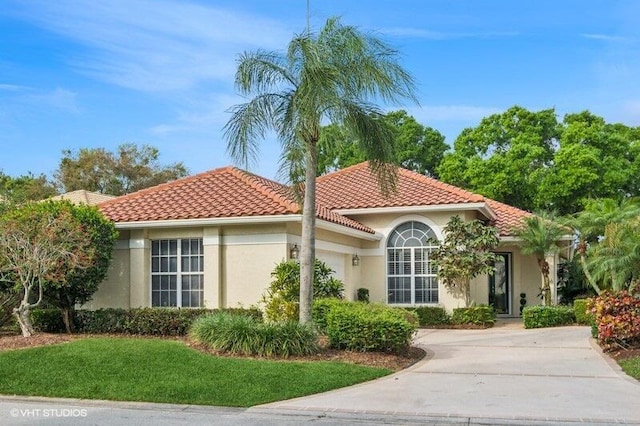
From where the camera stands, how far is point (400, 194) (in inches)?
858

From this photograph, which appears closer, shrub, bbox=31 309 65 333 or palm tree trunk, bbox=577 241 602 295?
shrub, bbox=31 309 65 333

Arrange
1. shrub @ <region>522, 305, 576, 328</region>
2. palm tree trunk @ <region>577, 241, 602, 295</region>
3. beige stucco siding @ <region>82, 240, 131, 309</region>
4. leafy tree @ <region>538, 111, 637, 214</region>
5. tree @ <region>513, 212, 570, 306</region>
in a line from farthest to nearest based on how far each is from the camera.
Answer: leafy tree @ <region>538, 111, 637, 214</region> → tree @ <region>513, 212, 570, 306</region> → palm tree trunk @ <region>577, 241, 602, 295</region> → shrub @ <region>522, 305, 576, 328</region> → beige stucco siding @ <region>82, 240, 131, 309</region>

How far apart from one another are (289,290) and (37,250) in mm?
5473

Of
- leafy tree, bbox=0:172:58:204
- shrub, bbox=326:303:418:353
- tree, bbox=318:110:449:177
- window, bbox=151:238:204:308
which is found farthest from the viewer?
tree, bbox=318:110:449:177

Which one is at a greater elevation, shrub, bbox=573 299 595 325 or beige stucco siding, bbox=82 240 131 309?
beige stucco siding, bbox=82 240 131 309

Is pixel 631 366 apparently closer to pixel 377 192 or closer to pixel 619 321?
pixel 619 321

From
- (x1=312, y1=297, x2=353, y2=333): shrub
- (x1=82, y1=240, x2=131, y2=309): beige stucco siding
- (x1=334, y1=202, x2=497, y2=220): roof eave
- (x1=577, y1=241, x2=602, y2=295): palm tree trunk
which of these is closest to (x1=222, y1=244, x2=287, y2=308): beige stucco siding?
(x1=312, y1=297, x2=353, y2=333): shrub

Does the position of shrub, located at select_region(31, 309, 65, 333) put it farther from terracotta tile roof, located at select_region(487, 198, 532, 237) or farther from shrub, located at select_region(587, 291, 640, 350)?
terracotta tile roof, located at select_region(487, 198, 532, 237)

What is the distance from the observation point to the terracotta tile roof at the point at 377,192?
68.8ft

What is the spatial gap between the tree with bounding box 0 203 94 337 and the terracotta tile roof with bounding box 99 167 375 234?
2506 millimetres

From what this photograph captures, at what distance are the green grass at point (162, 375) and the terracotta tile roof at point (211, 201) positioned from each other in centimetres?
519

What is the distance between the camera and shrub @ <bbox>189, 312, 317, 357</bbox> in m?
12.3

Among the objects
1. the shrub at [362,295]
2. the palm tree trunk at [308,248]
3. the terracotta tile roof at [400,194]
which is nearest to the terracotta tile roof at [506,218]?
the terracotta tile roof at [400,194]

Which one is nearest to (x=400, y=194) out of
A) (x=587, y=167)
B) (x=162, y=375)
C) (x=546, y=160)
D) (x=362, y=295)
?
(x=362, y=295)
